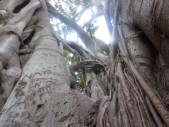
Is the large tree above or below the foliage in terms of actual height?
below

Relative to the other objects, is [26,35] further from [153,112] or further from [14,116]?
[153,112]

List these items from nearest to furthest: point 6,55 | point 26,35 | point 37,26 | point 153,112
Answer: point 153,112
point 6,55
point 26,35
point 37,26

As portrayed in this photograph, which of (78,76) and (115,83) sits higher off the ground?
(78,76)

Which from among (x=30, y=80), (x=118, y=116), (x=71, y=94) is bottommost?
(x=118, y=116)

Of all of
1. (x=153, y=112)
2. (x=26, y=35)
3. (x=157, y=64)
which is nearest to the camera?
(x=153, y=112)

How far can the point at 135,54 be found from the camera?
54.1 inches

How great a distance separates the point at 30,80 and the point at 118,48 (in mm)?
535

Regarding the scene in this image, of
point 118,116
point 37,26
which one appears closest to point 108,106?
point 118,116

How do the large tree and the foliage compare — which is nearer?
the large tree

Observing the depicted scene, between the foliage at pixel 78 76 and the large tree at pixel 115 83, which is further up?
the foliage at pixel 78 76

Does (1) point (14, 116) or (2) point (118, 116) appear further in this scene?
(1) point (14, 116)

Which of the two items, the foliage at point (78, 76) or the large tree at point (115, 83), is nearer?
the large tree at point (115, 83)

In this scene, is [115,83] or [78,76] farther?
[78,76]

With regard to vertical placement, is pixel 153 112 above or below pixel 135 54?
below
